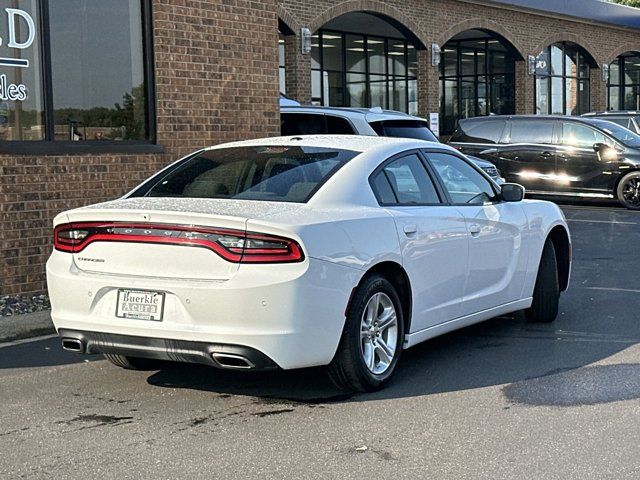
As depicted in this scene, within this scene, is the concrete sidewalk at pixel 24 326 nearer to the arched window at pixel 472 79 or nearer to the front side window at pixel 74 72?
the front side window at pixel 74 72

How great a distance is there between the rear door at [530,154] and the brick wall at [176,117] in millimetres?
8700

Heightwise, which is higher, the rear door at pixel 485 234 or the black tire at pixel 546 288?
the rear door at pixel 485 234

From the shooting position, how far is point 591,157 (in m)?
18.7

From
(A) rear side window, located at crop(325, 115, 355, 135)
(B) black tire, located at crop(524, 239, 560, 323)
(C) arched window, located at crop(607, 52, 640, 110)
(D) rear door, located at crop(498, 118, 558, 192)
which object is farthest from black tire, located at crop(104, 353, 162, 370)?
(C) arched window, located at crop(607, 52, 640, 110)

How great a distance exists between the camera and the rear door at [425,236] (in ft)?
20.4

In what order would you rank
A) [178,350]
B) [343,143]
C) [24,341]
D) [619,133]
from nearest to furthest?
[178,350] → [343,143] → [24,341] → [619,133]

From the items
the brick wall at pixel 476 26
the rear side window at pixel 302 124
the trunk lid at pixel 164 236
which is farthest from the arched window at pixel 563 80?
the trunk lid at pixel 164 236

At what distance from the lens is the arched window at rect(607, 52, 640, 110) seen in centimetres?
3906

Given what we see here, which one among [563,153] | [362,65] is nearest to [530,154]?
[563,153]

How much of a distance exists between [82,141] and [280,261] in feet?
17.1

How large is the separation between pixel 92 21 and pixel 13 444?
6065 mm

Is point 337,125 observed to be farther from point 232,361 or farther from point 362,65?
point 362,65

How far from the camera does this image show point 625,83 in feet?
130

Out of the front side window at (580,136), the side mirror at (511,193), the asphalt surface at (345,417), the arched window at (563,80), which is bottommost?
the asphalt surface at (345,417)
